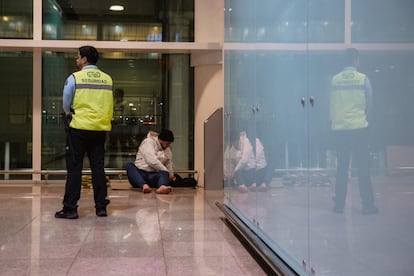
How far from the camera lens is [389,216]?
1729 mm

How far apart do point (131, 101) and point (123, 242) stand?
23.0ft

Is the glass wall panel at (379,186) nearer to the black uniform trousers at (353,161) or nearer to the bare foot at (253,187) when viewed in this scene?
the black uniform trousers at (353,161)

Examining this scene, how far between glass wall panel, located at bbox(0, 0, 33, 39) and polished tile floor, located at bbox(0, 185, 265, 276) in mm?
4666

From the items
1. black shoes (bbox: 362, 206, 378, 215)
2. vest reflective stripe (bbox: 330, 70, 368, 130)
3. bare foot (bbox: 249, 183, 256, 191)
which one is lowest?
bare foot (bbox: 249, 183, 256, 191)

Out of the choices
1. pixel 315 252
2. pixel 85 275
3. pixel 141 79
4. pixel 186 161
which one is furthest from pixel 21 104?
pixel 315 252

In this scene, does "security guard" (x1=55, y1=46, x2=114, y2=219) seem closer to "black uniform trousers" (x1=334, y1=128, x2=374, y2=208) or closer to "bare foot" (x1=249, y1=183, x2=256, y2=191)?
"bare foot" (x1=249, y1=183, x2=256, y2=191)

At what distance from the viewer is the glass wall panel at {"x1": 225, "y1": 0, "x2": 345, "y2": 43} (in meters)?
2.28

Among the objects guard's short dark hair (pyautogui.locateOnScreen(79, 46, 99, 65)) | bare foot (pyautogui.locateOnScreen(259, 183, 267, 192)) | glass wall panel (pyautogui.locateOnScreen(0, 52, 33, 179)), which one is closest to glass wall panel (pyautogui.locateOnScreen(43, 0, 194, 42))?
glass wall panel (pyautogui.locateOnScreen(0, 52, 33, 179))

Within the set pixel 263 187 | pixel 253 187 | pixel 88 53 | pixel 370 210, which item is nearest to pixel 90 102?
pixel 88 53

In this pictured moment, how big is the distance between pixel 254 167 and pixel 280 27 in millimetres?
1259

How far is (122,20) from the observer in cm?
1055

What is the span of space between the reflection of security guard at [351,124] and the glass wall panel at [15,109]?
891cm

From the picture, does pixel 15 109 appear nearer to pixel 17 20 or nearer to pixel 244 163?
pixel 17 20

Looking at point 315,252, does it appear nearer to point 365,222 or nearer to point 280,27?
point 365,222
